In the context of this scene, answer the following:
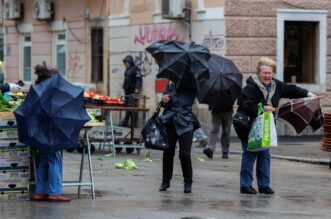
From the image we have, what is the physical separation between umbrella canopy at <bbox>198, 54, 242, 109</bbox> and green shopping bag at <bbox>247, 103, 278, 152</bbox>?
185 inches

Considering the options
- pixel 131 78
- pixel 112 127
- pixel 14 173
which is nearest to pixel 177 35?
pixel 131 78

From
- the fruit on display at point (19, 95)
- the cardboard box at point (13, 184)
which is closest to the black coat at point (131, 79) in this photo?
the fruit on display at point (19, 95)

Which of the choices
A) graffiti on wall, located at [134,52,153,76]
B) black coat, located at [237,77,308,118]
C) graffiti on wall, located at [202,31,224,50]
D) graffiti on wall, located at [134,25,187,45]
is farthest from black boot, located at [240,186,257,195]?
graffiti on wall, located at [134,52,153,76]

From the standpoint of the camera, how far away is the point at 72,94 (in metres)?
11.1

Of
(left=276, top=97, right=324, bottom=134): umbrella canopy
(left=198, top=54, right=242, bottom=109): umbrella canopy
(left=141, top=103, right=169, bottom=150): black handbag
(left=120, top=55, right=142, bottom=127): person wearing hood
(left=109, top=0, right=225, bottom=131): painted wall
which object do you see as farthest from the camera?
(left=120, top=55, right=142, bottom=127): person wearing hood

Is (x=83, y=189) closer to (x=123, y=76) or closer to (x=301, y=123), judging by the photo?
(x=301, y=123)

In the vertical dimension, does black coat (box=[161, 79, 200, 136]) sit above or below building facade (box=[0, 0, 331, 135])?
below

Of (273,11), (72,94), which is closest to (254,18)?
(273,11)

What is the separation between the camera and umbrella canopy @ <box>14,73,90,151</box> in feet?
35.7

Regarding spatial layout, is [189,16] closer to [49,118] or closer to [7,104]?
[7,104]

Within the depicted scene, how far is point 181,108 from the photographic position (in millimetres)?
12367

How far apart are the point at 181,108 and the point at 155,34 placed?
1306 cm

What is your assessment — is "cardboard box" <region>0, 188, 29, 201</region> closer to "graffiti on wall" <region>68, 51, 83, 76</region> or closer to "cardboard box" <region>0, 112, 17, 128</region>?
"cardboard box" <region>0, 112, 17, 128</region>

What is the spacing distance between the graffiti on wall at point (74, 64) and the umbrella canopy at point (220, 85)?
40.6 ft
